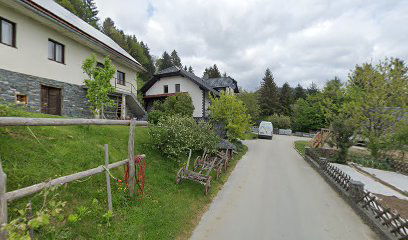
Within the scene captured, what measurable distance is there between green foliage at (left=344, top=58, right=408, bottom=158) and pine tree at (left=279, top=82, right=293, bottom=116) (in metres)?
43.9

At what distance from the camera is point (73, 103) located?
1516cm

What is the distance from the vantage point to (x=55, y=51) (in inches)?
536

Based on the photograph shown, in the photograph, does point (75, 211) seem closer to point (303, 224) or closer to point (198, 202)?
point (198, 202)

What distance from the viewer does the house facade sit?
26453 mm

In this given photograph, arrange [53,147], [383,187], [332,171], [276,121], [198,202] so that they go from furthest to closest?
1. [276,121]
2. [332,171]
3. [383,187]
4. [198,202]
5. [53,147]

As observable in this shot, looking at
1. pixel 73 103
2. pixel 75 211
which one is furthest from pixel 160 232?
pixel 73 103

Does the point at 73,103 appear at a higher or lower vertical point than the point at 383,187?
higher

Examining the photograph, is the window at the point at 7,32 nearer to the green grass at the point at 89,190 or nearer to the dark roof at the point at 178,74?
the green grass at the point at 89,190

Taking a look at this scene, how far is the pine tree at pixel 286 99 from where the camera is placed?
59.2m

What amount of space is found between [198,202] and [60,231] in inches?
180

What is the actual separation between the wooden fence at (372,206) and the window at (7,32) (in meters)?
17.8

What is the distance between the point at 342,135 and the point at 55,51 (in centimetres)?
2106

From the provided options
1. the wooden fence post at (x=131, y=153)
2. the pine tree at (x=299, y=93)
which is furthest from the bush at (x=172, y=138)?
the pine tree at (x=299, y=93)

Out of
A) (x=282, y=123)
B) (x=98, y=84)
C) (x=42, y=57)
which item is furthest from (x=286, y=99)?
(x=42, y=57)
